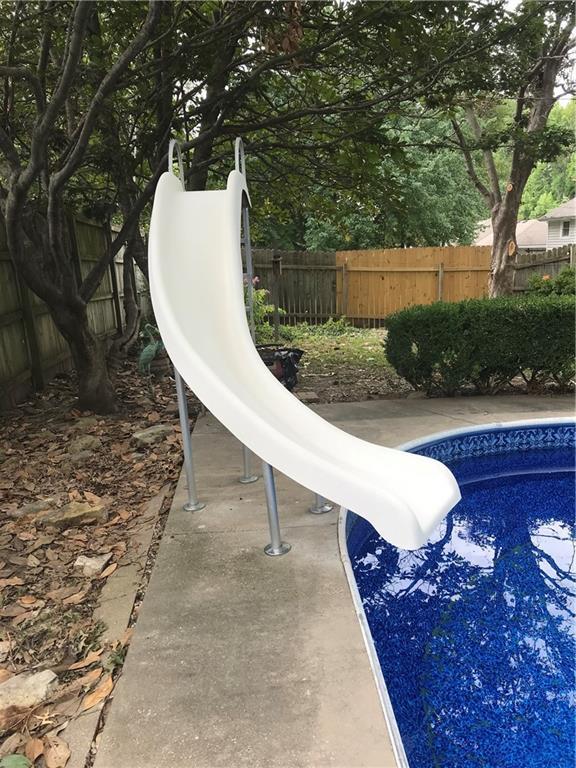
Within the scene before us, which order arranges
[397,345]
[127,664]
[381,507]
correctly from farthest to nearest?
[397,345], [127,664], [381,507]

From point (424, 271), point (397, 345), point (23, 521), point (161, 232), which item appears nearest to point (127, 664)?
point (23, 521)

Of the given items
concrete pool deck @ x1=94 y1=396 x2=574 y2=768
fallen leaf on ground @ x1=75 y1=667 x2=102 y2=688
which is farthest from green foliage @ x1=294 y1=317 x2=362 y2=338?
fallen leaf on ground @ x1=75 y1=667 x2=102 y2=688

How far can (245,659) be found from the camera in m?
2.03

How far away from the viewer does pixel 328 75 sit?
6074mm

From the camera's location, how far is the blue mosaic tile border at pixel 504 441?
4.79m

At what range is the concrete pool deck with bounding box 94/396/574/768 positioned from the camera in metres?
1.65

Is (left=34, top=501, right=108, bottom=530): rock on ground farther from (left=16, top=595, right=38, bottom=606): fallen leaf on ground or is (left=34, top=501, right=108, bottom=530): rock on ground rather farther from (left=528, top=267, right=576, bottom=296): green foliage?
(left=528, top=267, right=576, bottom=296): green foliage

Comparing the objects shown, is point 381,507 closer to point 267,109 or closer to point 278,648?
point 278,648

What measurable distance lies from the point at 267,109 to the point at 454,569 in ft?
19.4

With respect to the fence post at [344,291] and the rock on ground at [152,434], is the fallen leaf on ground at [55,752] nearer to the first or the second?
the rock on ground at [152,434]

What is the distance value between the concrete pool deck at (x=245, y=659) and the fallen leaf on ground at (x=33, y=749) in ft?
0.67

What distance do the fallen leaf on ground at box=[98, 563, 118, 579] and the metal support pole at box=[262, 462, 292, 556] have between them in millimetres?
803

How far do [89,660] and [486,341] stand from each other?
476 cm

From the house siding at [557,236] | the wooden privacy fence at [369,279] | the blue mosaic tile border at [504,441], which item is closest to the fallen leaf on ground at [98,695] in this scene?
the blue mosaic tile border at [504,441]
